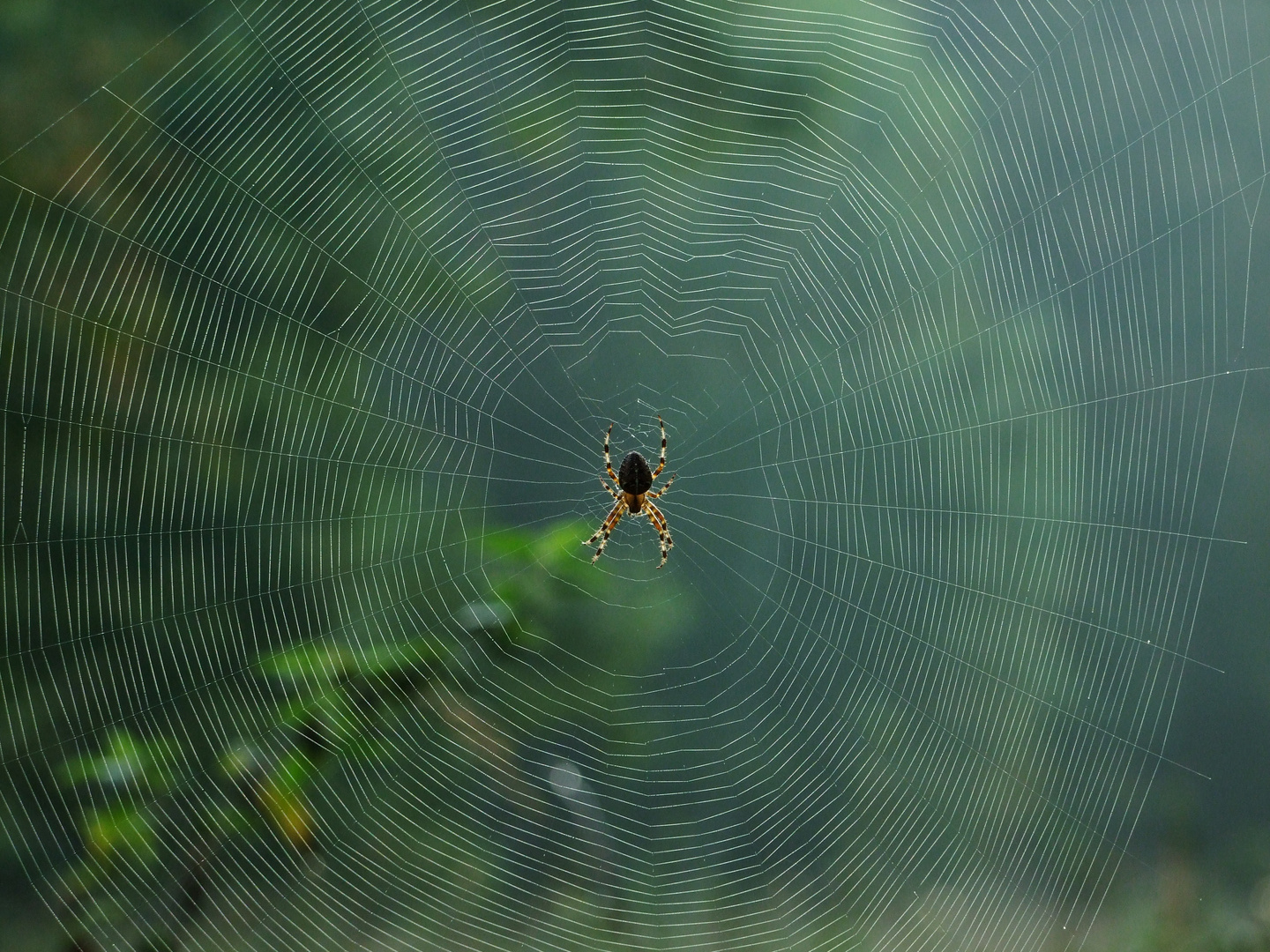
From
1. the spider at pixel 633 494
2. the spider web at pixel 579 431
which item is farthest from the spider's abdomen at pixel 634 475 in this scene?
the spider web at pixel 579 431

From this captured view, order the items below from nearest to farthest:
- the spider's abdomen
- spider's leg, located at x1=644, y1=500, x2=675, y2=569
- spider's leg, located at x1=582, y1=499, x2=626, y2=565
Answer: the spider's abdomen, spider's leg, located at x1=582, y1=499, x2=626, y2=565, spider's leg, located at x1=644, y1=500, x2=675, y2=569

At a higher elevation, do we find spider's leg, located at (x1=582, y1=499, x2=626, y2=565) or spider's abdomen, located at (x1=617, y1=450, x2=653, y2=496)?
spider's abdomen, located at (x1=617, y1=450, x2=653, y2=496)

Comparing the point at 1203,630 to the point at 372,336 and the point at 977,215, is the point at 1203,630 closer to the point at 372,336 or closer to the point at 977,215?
the point at 977,215

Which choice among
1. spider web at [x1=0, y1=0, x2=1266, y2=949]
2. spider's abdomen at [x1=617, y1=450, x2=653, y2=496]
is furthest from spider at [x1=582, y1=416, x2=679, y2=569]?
spider web at [x1=0, y1=0, x2=1266, y2=949]

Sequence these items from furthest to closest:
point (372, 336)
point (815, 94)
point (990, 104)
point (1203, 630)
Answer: point (1203, 630) → point (990, 104) → point (815, 94) → point (372, 336)

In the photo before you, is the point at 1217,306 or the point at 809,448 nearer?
the point at 1217,306

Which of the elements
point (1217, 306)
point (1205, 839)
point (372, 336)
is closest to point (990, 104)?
point (1217, 306)

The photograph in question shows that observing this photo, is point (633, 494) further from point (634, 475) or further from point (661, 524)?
point (661, 524)

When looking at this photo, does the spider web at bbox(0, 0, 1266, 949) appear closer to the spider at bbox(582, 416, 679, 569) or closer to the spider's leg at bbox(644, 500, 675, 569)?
the spider at bbox(582, 416, 679, 569)

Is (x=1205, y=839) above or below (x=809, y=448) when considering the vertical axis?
below
